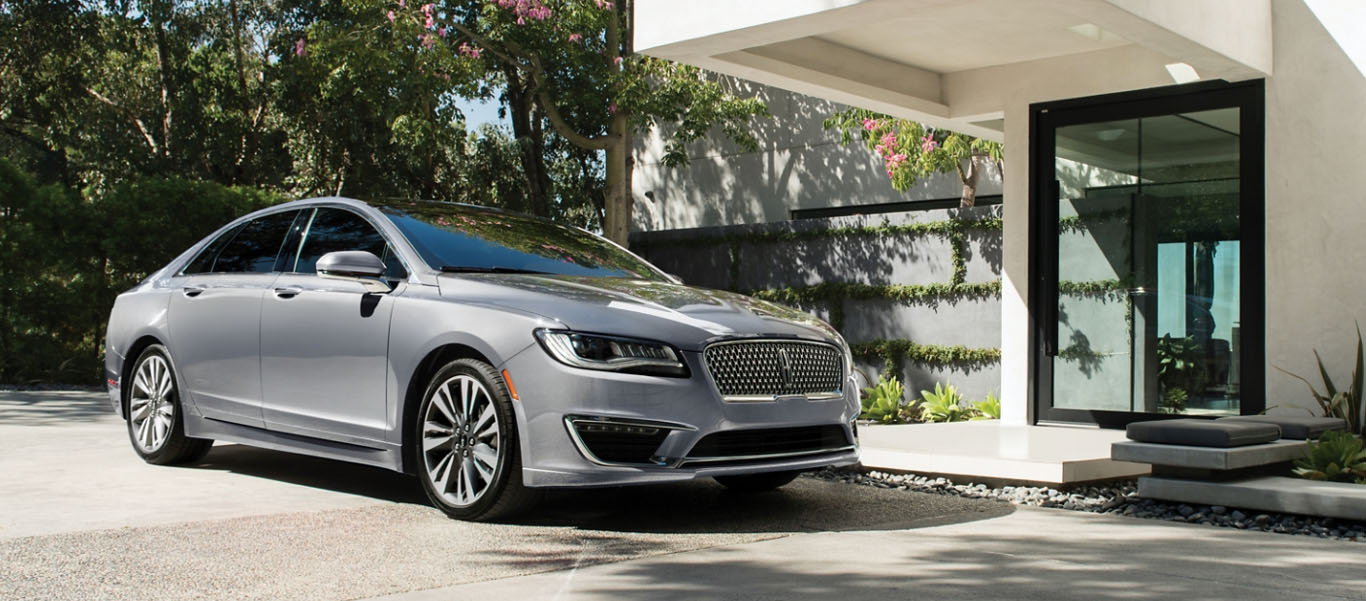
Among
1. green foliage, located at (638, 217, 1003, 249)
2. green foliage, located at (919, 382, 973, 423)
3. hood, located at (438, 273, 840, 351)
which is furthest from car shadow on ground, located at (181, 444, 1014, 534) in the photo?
green foliage, located at (638, 217, 1003, 249)

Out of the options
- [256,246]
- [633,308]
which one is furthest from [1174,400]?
[256,246]

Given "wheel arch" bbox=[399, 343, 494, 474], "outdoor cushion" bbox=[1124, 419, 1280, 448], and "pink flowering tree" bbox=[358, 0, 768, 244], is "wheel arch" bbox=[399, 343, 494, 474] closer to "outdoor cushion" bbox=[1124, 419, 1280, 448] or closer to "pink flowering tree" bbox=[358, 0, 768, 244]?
"outdoor cushion" bbox=[1124, 419, 1280, 448]

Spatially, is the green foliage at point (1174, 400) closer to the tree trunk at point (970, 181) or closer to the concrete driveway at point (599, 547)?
the concrete driveway at point (599, 547)

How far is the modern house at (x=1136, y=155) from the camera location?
771 centimetres

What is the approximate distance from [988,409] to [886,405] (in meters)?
0.92

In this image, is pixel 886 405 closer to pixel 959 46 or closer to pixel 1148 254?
pixel 1148 254

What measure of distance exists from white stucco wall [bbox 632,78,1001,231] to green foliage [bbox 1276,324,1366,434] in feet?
26.0

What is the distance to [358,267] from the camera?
5.76 meters

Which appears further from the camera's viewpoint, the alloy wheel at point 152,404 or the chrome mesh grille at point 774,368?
the alloy wheel at point 152,404

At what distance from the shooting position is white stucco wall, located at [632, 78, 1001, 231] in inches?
679

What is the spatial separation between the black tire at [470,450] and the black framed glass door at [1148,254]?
17.9 feet

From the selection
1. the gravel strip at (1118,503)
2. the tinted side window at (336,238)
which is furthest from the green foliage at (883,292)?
the tinted side window at (336,238)

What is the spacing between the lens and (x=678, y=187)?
66.7 feet

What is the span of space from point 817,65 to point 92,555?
5.99 m
